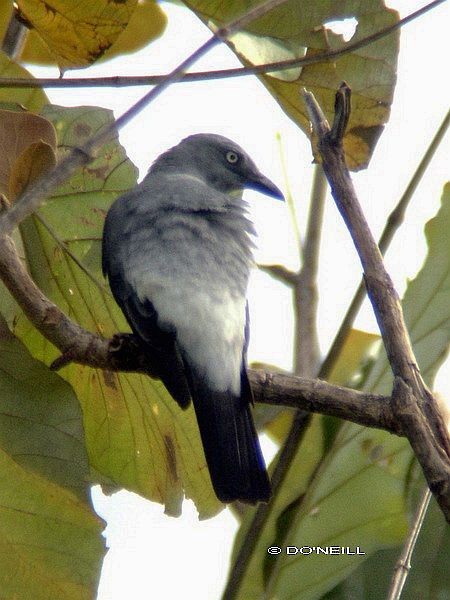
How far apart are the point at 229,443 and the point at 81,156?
1.96 m

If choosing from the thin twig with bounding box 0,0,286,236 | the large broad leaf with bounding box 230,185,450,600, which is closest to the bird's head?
the large broad leaf with bounding box 230,185,450,600

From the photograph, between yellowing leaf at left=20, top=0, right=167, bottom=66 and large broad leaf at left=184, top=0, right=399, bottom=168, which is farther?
yellowing leaf at left=20, top=0, right=167, bottom=66

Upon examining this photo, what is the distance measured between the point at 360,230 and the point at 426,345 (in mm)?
499

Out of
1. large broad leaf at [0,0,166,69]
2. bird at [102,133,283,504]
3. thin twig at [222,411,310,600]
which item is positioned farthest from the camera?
bird at [102,133,283,504]

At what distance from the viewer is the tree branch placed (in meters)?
2.69

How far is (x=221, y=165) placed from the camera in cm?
562

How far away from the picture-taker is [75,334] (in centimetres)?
359

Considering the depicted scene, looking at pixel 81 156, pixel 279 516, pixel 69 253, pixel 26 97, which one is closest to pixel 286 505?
pixel 279 516

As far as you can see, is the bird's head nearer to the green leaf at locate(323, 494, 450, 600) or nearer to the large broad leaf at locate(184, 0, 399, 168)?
the large broad leaf at locate(184, 0, 399, 168)

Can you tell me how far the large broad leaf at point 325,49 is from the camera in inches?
153

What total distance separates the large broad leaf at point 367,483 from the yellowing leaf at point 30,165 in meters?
1.32

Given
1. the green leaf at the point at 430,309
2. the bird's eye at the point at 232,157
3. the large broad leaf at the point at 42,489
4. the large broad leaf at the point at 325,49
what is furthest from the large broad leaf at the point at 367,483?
the bird's eye at the point at 232,157

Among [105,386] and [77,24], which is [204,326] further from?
[77,24]

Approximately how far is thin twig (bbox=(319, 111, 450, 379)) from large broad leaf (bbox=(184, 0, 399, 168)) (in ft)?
2.83
